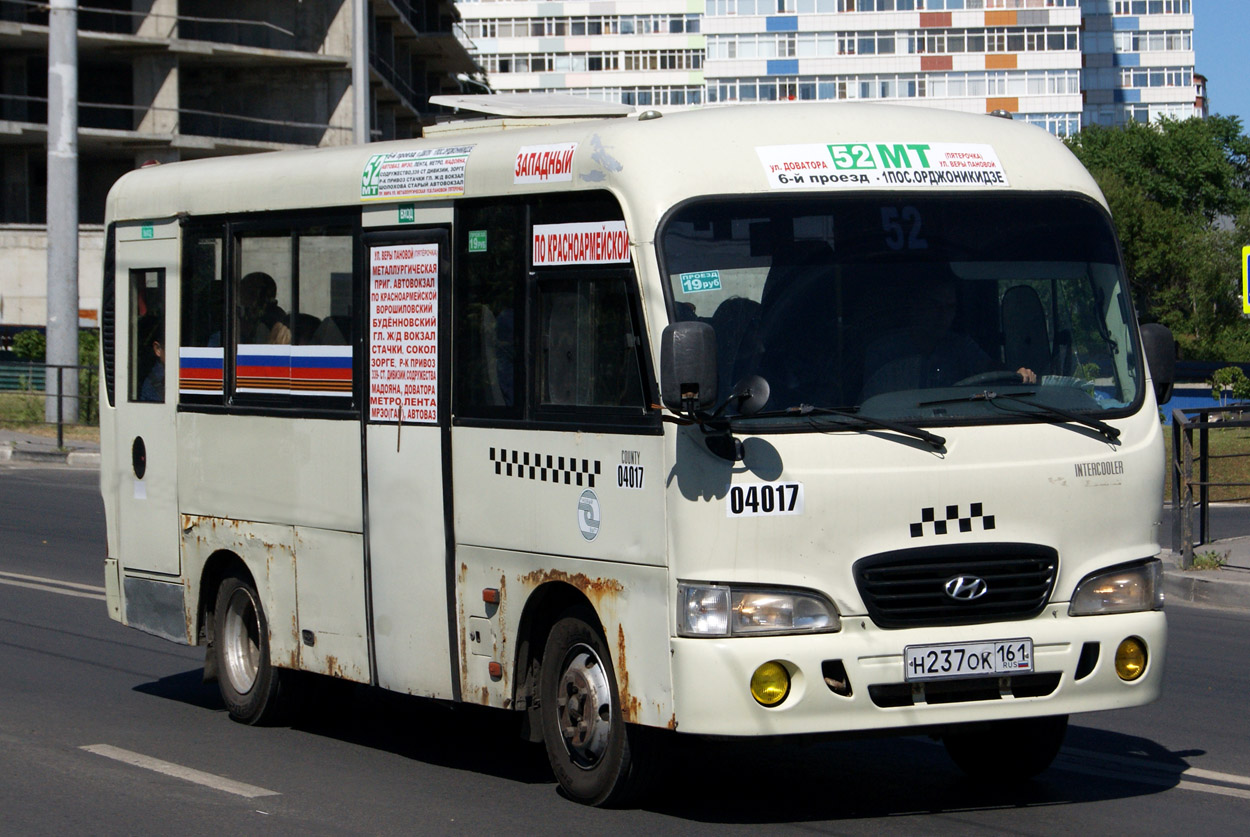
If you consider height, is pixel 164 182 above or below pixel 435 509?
above

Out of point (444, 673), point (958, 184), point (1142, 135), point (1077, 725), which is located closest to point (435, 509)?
point (444, 673)

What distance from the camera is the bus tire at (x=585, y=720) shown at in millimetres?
6828

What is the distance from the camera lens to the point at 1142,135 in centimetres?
11881

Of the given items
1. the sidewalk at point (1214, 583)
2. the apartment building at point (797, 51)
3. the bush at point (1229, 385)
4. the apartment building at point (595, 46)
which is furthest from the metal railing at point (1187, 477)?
the apartment building at point (595, 46)

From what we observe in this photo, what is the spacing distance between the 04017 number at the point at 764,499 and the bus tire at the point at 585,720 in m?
0.90

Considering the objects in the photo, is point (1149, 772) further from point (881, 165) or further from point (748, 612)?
point (881, 165)

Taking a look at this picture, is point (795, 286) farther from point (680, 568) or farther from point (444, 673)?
point (444, 673)

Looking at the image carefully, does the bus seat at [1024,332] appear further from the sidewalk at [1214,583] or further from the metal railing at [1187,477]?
the metal railing at [1187,477]

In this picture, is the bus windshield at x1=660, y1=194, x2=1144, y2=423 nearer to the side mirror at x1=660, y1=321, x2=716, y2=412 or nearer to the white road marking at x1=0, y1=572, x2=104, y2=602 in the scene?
the side mirror at x1=660, y1=321, x2=716, y2=412

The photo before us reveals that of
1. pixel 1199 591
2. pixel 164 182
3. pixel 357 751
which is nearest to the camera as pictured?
pixel 357 751

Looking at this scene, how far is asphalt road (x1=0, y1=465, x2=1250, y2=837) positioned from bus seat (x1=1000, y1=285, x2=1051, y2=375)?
1.69 m

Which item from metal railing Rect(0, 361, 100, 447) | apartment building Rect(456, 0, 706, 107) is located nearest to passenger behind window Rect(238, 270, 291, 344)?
metal railing Rect(0, 361, 100, 447)

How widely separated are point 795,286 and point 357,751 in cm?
337

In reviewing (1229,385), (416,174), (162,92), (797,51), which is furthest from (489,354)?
(797,51)
